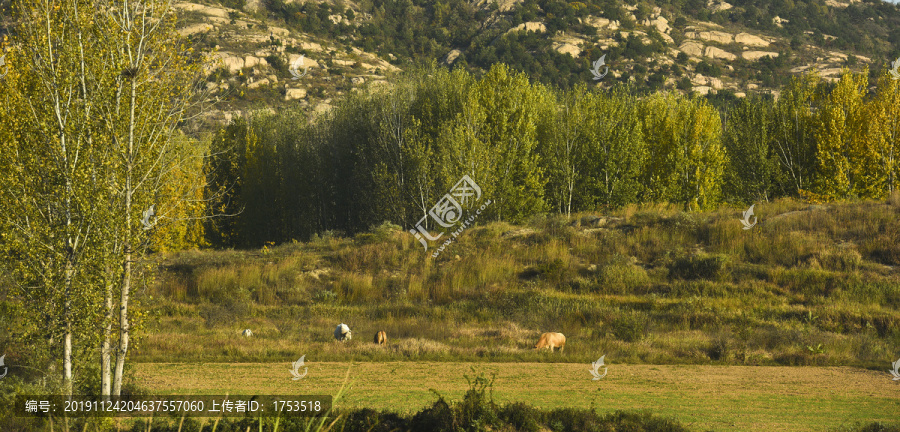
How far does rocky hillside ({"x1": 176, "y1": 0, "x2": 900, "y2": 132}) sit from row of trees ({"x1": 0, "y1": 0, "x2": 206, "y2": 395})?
291ft

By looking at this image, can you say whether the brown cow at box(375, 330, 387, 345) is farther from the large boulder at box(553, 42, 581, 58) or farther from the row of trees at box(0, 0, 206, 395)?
the large boulder at box(553, 42, 581, 58)

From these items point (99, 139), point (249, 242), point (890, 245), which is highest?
point (99, 139)

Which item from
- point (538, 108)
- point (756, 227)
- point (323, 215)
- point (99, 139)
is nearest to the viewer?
point (99, 139)

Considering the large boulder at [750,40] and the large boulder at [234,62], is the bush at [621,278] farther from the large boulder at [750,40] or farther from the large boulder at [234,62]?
the large boulder at [750,40]

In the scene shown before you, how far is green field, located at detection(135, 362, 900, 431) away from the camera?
36.3 feet

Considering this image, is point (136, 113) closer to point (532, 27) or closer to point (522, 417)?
point (522, 417)

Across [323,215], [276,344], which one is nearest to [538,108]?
[323,215]

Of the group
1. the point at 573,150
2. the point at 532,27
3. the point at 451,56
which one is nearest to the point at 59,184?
the point at 573,150

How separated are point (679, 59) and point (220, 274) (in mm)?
121258

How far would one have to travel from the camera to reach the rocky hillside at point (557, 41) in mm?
112750

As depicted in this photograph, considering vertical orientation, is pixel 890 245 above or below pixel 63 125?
below

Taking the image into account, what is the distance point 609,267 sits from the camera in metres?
25.6

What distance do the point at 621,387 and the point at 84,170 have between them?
1114 cm

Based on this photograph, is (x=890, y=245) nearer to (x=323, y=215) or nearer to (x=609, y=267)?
(x=609, y=267)
